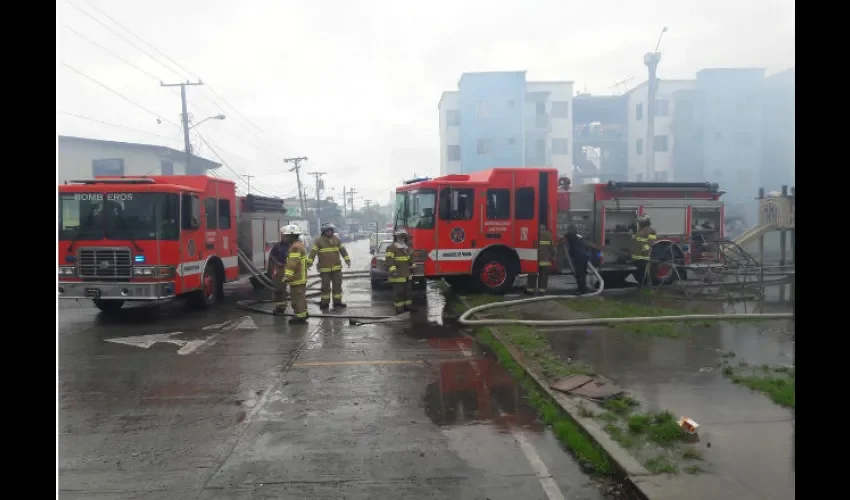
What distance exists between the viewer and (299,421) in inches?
224

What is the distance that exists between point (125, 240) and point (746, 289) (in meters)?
13.0

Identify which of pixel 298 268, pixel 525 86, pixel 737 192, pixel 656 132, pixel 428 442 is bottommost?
pixel 428 442

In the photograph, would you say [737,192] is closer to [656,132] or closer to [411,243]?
[411,243]

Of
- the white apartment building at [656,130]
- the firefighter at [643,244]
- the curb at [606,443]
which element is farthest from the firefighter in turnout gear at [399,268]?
the white apartment building at [656,130]

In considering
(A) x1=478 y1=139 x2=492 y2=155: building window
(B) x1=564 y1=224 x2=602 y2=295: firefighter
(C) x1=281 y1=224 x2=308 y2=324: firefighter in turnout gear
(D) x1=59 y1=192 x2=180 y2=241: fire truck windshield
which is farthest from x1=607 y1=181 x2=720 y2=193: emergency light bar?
(A) x1=478 y1=139 x2=492 y2=155: building window

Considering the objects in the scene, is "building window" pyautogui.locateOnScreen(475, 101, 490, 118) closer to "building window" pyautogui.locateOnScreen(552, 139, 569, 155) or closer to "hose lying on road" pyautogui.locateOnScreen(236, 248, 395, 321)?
"building window" pyautogui.locateOnScreen(552, 139, 569, 155)

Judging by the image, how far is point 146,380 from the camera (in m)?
7.27

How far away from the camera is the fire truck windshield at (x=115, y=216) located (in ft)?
36.2

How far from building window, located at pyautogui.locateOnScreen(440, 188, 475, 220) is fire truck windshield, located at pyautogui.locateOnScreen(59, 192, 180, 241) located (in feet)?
17.5

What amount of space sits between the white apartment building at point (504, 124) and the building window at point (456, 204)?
1536 inches

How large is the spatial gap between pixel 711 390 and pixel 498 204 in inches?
296

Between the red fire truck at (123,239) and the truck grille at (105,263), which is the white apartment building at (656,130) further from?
the truck grille at (105,263)

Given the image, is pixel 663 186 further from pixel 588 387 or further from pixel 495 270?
pixel 588 387
